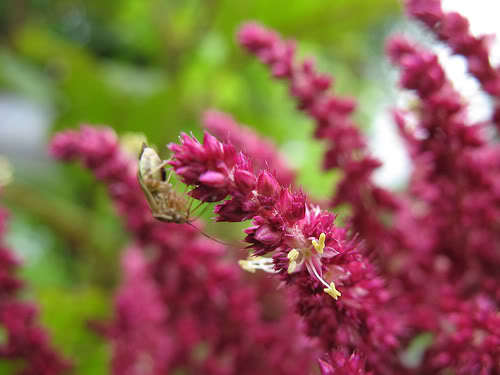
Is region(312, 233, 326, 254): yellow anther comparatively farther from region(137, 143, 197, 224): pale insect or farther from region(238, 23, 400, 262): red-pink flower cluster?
region(238, 23, 400, 262): red-pink flower cluster

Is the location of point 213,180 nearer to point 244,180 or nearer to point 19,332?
point 244,180

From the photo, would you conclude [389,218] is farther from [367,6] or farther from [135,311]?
[367,6]

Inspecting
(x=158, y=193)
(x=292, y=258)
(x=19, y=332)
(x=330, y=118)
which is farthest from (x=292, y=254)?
(x=19, y=332)

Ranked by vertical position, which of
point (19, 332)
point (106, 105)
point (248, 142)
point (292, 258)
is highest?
point (106, 105)

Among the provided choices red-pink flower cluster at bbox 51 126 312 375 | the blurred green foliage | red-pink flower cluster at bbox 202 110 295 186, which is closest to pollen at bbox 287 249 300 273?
red-pink flower cluster at bbox 51 126 312 375

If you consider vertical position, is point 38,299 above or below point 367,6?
below

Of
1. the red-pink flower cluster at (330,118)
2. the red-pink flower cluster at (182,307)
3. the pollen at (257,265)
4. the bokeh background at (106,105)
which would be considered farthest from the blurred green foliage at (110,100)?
the pollen at (257,265)

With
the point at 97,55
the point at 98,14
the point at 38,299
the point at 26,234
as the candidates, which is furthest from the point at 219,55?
the point at 38,299
